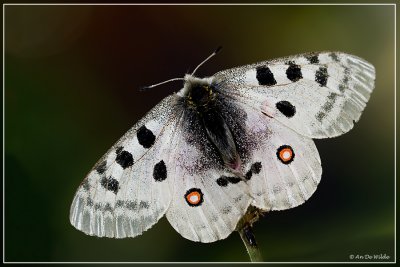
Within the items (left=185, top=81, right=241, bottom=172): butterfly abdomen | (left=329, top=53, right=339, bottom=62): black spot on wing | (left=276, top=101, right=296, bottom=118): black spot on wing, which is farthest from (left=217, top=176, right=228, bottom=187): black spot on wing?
(left=329, top=53, right=339, bottom=62): black spot on wing

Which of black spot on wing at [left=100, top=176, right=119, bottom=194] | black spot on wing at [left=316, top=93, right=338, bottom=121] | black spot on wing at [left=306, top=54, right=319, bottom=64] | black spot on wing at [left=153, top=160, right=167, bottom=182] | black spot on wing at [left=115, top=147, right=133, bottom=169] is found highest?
black spot on wing at [left=306, top=54, right=319, bottom=64]

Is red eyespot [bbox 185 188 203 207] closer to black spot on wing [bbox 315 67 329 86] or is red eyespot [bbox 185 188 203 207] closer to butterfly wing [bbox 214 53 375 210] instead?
butterfly wing [bbox 214 53 375 210]

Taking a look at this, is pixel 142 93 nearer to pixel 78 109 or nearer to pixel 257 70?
pixel 78 109

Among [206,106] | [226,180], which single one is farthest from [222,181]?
[206,106]

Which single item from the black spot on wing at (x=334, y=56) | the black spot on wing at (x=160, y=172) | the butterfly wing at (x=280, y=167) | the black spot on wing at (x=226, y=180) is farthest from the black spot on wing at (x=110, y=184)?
the black spot on wing at (x=334, y=56)

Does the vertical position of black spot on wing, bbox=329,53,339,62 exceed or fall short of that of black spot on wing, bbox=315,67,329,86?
it exceeds it

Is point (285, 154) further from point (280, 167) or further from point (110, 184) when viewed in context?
point (110, 184)

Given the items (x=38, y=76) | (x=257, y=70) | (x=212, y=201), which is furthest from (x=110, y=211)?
(x=38, y=76)
